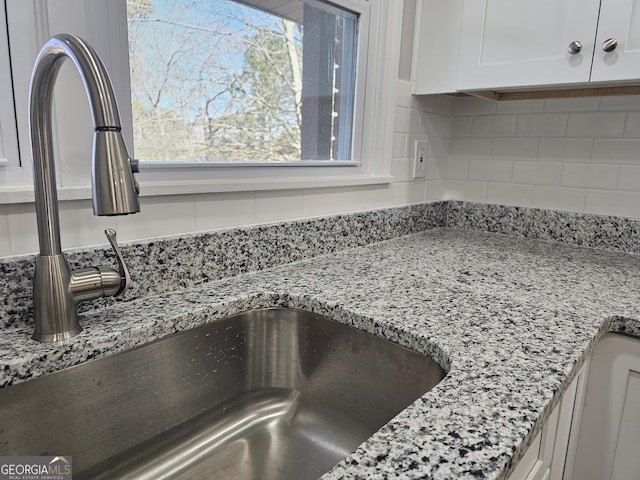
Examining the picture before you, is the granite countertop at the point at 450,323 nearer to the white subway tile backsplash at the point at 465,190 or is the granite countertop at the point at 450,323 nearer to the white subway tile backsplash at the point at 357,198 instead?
the white subway tile backsplash at the point at 357,198

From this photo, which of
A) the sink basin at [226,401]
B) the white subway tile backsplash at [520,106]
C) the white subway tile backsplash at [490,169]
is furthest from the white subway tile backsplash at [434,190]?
the sink basin at [226,401]

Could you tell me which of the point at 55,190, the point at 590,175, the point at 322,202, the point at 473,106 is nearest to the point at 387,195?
the point at 322,202

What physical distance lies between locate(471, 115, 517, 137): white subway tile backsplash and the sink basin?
108 centimetres

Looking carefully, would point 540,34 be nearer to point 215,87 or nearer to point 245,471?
point 215,87

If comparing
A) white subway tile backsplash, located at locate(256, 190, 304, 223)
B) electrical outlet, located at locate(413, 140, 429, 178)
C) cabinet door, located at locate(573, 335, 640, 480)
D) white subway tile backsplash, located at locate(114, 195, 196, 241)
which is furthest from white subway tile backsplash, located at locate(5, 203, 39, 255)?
electrical outlet, located at locate(413, 140, 429, 178)

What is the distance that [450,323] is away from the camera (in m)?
0.69

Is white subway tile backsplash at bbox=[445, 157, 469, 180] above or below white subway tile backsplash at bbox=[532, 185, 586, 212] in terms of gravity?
above

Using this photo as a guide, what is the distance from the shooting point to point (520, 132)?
4.72 ft

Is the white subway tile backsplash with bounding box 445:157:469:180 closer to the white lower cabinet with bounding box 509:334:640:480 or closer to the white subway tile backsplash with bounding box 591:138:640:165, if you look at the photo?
the white subway tile backsplash with bounding box 591:138:640:165

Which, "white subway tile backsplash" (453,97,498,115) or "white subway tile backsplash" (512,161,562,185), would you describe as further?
"white subway tile backsplash" (453,97,498,115)

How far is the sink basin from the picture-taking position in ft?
1.94

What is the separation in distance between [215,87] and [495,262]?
823mm

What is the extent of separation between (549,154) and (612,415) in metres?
0.88

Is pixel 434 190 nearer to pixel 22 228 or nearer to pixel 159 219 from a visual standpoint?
pixel 159 219
